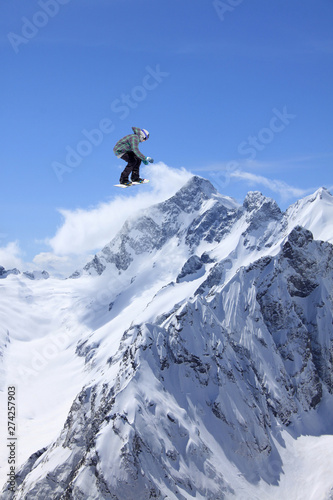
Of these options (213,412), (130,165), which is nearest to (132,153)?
(130,165)

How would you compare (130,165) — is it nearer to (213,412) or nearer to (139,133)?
(139,133)

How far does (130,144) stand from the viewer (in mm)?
41562

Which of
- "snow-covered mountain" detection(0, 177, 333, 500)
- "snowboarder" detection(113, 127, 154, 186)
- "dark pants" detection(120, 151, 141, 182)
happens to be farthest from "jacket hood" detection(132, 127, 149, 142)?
"snow-covered mountain" detection(0, 177, 333, 500)

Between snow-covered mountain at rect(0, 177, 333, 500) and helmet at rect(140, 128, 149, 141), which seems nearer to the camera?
helmet at rect(140, 128, 149, 141)

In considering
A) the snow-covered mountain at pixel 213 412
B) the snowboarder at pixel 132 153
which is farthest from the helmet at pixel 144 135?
the snow-covered mountain at pixel 213 412

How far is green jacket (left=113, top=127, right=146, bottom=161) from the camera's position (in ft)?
135

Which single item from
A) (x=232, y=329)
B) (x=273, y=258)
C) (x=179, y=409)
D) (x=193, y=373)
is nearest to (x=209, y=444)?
(x=179, y=409)

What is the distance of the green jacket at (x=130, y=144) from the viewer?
41.2 metres

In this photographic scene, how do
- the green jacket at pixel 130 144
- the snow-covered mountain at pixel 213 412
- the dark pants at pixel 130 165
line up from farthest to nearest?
1. the snow-covered mountain at pixel 213 412
2. the dark pants at pixel 130 165
3. the green jacket at pixel 130 144

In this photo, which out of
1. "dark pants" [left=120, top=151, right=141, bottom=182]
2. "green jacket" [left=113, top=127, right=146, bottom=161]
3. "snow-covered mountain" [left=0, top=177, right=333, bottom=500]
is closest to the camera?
"green jacket" [left=113, top=127, right=146, bottom=161]

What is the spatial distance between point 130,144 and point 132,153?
1.60 meters

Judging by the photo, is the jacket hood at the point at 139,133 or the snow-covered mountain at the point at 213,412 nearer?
the jacket hood at the point at 139,133

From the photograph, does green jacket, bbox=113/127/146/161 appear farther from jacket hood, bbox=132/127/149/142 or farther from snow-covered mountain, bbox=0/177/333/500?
snow-covered mountain, bbox=0/177/333/500

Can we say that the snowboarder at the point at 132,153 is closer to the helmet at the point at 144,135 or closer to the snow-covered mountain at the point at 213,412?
the helmet at the point at 144,135
